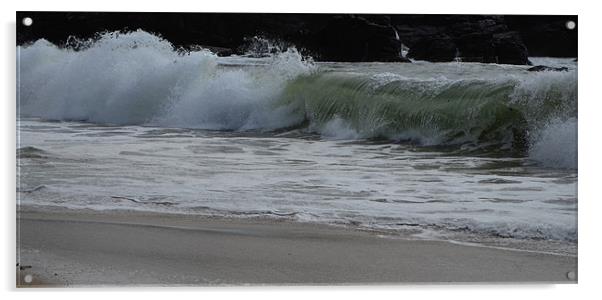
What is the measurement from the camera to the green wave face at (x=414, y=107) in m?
4.14

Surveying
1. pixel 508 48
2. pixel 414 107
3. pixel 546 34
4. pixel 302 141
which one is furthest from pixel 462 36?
pixel 302 141

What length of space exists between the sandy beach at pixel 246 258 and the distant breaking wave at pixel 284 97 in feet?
1.50

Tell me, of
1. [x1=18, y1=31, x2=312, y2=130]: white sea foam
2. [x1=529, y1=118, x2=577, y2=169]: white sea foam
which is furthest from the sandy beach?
[x1=18, y1=31, x2=312, y2=130]: white sea foam

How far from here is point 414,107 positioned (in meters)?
4.32

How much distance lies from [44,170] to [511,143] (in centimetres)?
184

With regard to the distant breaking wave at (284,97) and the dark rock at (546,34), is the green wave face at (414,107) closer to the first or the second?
the distant breaking wave at (284,97)

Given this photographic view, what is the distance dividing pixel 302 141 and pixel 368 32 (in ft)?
1.77

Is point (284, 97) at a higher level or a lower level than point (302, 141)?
higher

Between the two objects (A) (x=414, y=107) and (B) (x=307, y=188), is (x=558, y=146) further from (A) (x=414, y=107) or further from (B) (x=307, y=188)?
(B) (x=307, y=188)

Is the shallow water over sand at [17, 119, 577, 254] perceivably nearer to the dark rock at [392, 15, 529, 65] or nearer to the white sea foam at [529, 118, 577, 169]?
the white sea foam at [529, 118, 577, 169]

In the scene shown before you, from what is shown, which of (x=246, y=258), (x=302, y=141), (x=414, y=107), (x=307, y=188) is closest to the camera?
(x=246, y=258)

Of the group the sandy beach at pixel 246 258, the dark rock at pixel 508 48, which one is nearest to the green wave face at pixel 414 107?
the dark rock at pixel 508 48

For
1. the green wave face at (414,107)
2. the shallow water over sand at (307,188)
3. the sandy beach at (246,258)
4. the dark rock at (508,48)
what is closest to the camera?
the sandy beach at (246,258)
